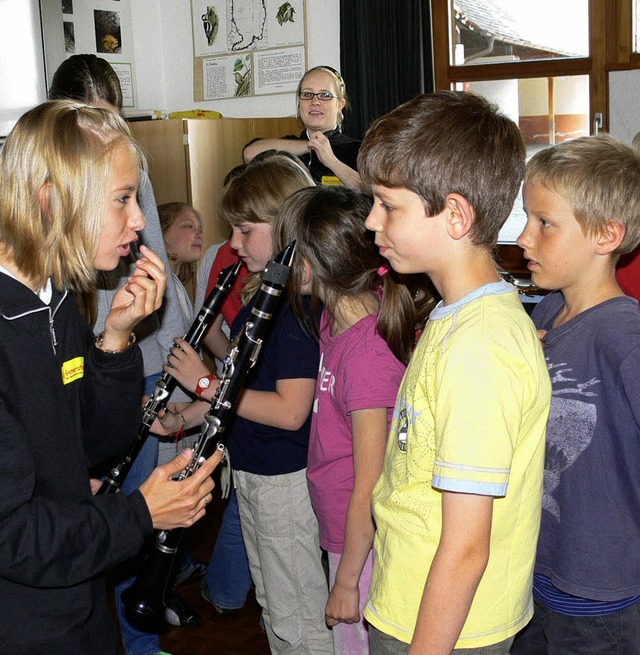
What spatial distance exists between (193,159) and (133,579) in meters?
2.62

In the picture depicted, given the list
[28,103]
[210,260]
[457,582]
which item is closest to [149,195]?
[210,260]

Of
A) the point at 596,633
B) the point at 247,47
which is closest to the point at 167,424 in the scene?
the point at 596,633

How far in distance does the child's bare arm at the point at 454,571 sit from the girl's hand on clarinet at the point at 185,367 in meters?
1.04

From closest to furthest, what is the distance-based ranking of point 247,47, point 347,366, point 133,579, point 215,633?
point 347,366
point 133,579
point 215,633
point 247,47

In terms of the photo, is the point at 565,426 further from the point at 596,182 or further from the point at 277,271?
the point at 277,271

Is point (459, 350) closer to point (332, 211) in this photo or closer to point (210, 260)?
point (332, 211)

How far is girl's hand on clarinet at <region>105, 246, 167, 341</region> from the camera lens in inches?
57.8

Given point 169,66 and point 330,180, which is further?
point 169,66

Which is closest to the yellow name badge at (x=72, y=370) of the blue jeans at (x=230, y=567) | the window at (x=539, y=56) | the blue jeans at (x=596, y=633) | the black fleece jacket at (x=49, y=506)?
the black fleece jacket at (x=49, y=506)

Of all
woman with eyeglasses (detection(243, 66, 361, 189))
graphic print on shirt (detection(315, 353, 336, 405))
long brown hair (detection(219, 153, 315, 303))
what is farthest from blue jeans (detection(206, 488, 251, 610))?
woman with eyeglasses (detection(243, 66, 361, 189))

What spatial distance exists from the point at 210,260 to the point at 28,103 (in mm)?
2044

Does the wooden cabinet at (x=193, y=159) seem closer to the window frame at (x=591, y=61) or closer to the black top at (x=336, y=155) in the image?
the black top at (x=336, y=155)

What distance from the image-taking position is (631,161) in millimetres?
1588

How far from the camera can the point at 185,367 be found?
2.00 metres
